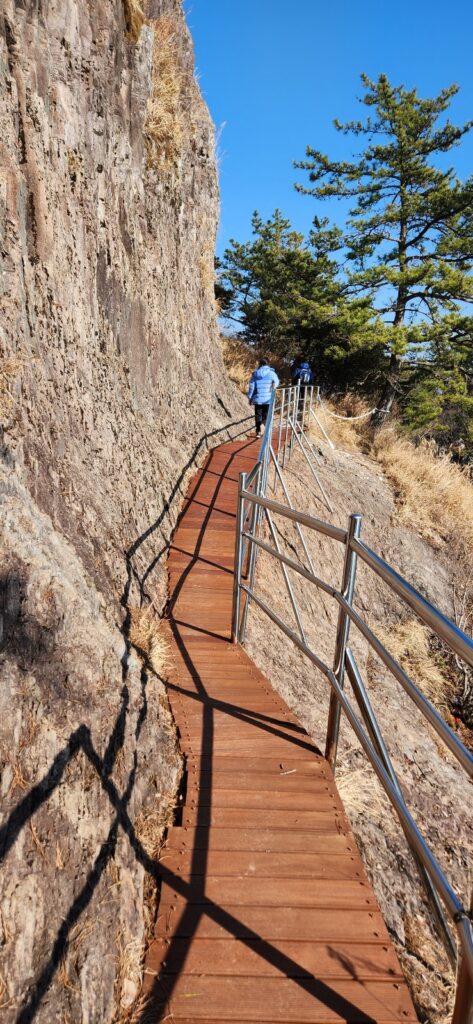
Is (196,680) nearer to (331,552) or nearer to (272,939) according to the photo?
(272,939)

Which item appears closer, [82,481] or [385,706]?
[82,481]

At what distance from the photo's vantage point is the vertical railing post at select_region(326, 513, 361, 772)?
2.67m

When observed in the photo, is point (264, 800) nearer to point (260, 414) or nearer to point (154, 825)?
point (154, 825)

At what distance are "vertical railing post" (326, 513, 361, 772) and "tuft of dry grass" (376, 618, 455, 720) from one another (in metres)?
4.60

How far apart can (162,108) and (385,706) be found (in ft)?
29.1

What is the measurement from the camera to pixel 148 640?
4.20 metres

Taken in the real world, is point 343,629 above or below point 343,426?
below

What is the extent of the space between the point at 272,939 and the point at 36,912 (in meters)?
0.91

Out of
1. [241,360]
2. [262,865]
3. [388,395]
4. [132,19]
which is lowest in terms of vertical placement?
[262,865]

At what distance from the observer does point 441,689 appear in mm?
7723

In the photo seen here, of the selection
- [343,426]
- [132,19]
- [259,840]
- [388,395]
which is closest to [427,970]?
[259,840]

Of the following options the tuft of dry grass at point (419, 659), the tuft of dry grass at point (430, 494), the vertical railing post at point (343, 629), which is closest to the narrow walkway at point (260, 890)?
the vertical railing post at point (343, 629)

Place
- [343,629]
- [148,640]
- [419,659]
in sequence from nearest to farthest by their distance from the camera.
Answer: [343,629], [148,640], [419,659]

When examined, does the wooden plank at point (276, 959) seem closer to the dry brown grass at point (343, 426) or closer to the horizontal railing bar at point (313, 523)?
the horizontal railing bar at point (313, 523)
